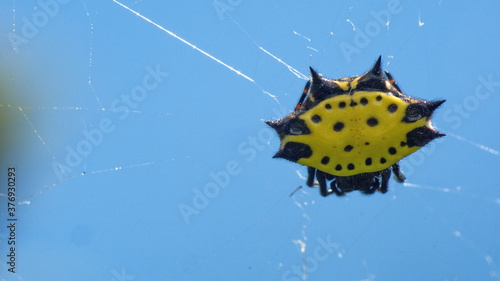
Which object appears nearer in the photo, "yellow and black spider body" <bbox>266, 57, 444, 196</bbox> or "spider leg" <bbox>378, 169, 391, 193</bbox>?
"yellow and black spider body" <bbox>266, 57, 444, 196</bbox>

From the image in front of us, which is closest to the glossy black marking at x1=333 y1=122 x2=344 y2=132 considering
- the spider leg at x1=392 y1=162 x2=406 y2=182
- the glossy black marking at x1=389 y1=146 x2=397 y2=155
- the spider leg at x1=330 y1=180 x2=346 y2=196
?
the glossy black marking at x1=389 y1=146 x2=397 y2=155

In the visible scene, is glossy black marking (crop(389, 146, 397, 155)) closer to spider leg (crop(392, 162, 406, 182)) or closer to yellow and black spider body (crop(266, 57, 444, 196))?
yellow and black spider body (crop(266, 57, 444, 196))

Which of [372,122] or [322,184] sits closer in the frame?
[372,122]

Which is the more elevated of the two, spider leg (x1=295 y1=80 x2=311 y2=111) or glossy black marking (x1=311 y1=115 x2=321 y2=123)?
spider leg (x1=295 y1=80 x2=311 y2=111)

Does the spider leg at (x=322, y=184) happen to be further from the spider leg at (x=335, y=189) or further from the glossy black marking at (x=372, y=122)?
the glossy black marking at (x=372, y=122)

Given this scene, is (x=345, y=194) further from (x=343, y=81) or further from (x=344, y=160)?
(x=343, y=81)

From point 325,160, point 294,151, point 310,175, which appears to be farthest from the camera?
point 310,175

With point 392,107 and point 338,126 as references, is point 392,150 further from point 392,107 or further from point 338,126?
point 338,126

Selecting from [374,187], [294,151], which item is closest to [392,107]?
[294,151]

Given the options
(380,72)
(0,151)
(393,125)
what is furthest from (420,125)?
(0,151)

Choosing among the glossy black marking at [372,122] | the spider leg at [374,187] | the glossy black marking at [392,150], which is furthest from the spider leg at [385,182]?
the glossy black marking at [372,122]
